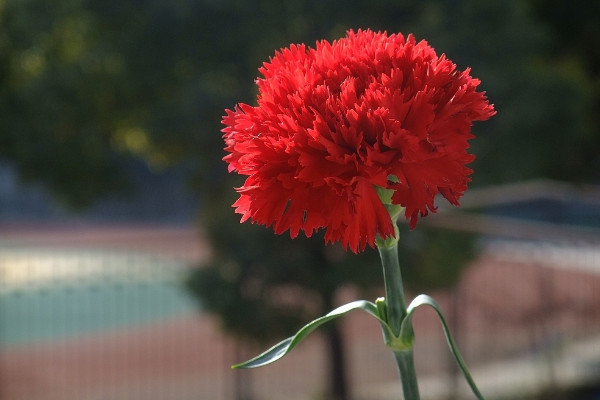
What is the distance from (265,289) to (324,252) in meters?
0.50

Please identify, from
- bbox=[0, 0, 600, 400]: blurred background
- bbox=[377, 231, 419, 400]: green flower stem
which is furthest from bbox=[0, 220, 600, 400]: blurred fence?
bbox=[377, 231, 419, 400]: green flower stem

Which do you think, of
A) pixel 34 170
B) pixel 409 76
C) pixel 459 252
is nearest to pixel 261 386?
pixel 459 252

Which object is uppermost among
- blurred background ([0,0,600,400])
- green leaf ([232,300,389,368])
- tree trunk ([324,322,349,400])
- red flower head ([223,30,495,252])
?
blurred background ([0,0,600,400])

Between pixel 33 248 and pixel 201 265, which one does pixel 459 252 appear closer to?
pixel 201 265

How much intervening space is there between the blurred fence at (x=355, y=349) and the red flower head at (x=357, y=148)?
5.44 m

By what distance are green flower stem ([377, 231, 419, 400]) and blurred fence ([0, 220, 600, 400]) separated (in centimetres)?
535

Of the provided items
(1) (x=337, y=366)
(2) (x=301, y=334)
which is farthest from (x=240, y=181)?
(2) (x=301, y=334)

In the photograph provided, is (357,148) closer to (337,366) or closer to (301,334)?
(301,334)

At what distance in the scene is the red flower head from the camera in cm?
75

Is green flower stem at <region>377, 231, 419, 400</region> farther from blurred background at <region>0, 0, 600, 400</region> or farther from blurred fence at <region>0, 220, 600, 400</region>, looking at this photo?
blurred fence at <region>0, 220, 600, 400</region>

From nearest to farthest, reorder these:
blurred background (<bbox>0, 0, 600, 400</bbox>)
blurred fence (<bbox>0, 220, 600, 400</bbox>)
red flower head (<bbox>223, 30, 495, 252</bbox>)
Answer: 1. red flower head (<bbox>223, 30, 495, 252</bbox>)
2. blurred background (<bbox>0, 0, 600, 400</bbox>)
3. blurred fence (<bbox>0, 220, 600, 400</bbox>)

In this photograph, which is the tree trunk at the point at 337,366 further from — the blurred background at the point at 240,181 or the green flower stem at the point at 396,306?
the green flower stem at the point at 396,306

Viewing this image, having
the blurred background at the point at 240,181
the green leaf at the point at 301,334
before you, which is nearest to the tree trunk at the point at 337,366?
the blurred background at the point at 240,181

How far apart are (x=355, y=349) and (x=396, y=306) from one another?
25.1 ft
